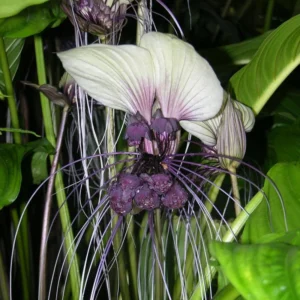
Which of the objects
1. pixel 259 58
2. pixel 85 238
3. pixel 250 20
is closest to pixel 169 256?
pixel 85 238

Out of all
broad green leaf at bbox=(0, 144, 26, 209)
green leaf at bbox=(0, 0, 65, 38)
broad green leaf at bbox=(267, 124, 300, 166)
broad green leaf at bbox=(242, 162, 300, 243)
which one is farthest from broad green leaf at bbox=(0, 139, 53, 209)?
broad green leaf at bbox=(267, 124, 300, 166)

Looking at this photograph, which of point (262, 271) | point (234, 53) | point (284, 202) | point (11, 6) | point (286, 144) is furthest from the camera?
point (286, 144)

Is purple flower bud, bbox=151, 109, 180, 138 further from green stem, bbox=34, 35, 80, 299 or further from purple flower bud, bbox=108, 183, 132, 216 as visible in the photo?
green stem, bbox=34, 35, 80, 299

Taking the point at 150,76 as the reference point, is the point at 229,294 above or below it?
below

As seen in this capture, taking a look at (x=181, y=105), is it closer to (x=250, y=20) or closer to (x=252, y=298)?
(x=252, y=298)

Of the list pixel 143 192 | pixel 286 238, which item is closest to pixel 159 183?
pixel 143 192

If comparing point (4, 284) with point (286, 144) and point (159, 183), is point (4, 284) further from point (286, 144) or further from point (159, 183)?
point (286, 144)

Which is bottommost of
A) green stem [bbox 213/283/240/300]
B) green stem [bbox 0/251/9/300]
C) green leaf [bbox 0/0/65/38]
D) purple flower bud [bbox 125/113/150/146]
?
green stem [bbox 0/251/9/300]
